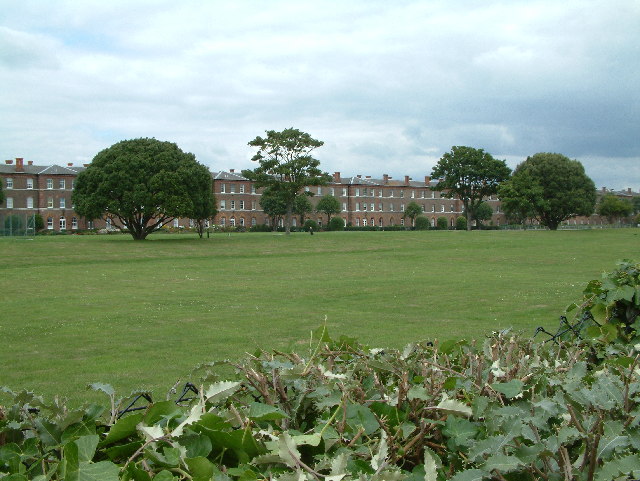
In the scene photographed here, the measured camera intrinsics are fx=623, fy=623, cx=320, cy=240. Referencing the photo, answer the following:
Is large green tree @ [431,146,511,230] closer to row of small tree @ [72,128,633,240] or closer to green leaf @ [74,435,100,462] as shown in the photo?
row of small tree @ [72,128,633,240]

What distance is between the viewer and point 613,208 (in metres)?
125

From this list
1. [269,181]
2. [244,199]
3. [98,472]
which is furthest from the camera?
[244,199]

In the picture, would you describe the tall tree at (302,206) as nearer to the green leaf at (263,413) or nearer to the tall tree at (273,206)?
the tall tree at (273,206)

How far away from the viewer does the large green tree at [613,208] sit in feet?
410

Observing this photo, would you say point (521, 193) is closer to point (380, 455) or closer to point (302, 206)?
point (302, 206)

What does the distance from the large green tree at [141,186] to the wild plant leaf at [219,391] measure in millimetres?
48473

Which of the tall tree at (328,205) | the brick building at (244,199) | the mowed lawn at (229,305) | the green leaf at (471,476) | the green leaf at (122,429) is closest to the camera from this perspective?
the green leaf at (471,476)

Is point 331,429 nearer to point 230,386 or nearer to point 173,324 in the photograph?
point 230,386

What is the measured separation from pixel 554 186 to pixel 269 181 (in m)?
40.9

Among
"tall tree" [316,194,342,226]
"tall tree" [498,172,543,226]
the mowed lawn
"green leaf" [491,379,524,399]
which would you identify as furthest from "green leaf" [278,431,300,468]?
"tall tree" [316,194,342,226]

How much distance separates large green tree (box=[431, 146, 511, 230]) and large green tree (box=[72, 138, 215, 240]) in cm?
4598

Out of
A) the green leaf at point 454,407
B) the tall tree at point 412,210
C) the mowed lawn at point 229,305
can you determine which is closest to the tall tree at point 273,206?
the tall tree at point 412,210

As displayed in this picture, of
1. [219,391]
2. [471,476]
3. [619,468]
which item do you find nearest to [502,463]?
[471,476]

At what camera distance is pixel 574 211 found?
273 ft
